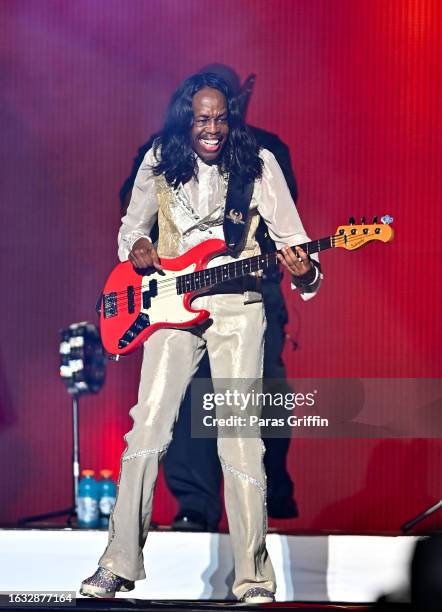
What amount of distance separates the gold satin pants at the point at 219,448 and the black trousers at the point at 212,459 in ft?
1.83

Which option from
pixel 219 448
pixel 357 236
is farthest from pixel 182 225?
pixel 219 448

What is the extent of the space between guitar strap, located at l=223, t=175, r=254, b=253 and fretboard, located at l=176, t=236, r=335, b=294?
0.08 metres

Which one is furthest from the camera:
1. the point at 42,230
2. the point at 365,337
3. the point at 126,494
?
the point at 42,230

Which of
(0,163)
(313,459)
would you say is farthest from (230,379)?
(0,163)

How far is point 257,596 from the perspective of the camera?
379 cm

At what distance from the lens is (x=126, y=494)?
3.91m

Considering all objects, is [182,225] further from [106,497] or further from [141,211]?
[106,497]

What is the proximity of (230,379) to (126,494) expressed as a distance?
60cm

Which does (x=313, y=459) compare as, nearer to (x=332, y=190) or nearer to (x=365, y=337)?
(x=365, y=337)

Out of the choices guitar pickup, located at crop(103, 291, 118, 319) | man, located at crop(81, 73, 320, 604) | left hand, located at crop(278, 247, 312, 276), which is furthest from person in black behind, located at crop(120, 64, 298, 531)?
left hand, located at crop(278, 247, 312, 276)

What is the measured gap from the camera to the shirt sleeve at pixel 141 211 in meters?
4.33

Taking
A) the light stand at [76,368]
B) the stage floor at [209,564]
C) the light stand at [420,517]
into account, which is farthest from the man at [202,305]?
the light stand at [420,517]

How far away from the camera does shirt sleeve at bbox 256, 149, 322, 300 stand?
4148 mm

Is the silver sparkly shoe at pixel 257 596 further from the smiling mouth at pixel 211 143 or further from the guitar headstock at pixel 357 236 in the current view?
the smiling mouth at pixel 211 143
